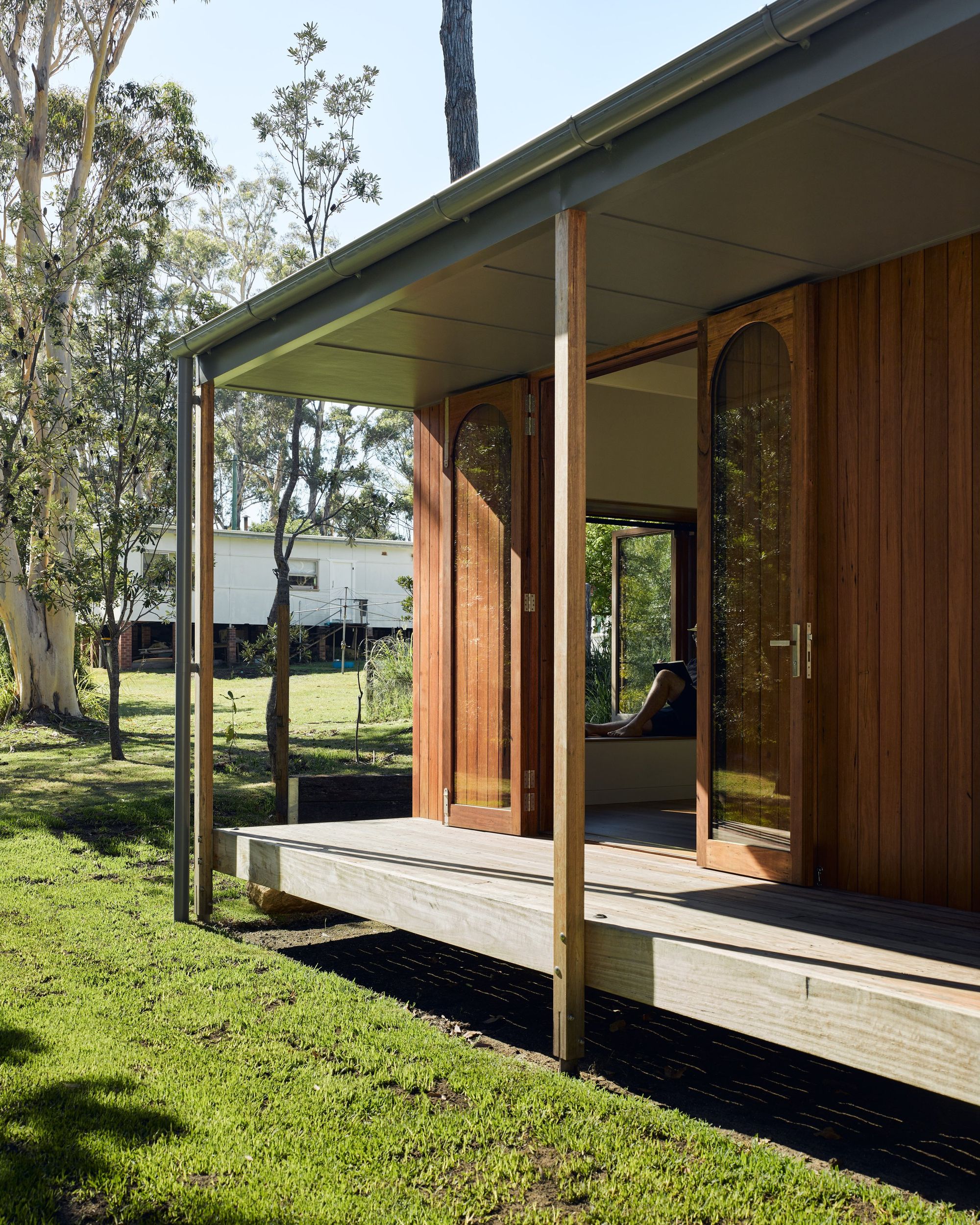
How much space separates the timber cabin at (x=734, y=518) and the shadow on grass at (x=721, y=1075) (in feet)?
1.32

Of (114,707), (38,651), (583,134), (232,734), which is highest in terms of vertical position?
(583,134)

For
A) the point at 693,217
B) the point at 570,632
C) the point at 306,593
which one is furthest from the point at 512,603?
the point at 306,593

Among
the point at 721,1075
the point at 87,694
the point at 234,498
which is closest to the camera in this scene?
the point at 721,1075

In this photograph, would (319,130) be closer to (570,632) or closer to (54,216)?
(54,216)

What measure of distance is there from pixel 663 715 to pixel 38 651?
9.54m

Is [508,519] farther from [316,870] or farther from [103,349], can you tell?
[103,349]

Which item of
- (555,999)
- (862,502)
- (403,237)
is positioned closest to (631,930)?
(555,999)

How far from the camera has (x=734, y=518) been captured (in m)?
4.79

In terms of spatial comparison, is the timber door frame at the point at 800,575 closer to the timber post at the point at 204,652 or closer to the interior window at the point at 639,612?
the timber post at the point at 204,652

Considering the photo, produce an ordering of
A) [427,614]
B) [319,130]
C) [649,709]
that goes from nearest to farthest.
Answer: [427,614], [649,709], [319,130]

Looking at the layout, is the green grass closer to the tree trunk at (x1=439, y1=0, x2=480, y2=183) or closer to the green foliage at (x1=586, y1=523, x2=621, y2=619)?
the green foliage at (x1=586, y1=523, x2=621, y2=619)

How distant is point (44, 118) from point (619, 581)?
36.2 feet

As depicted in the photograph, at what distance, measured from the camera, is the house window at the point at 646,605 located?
8.70 metres

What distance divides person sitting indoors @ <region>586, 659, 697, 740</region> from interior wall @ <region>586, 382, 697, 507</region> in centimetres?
126
